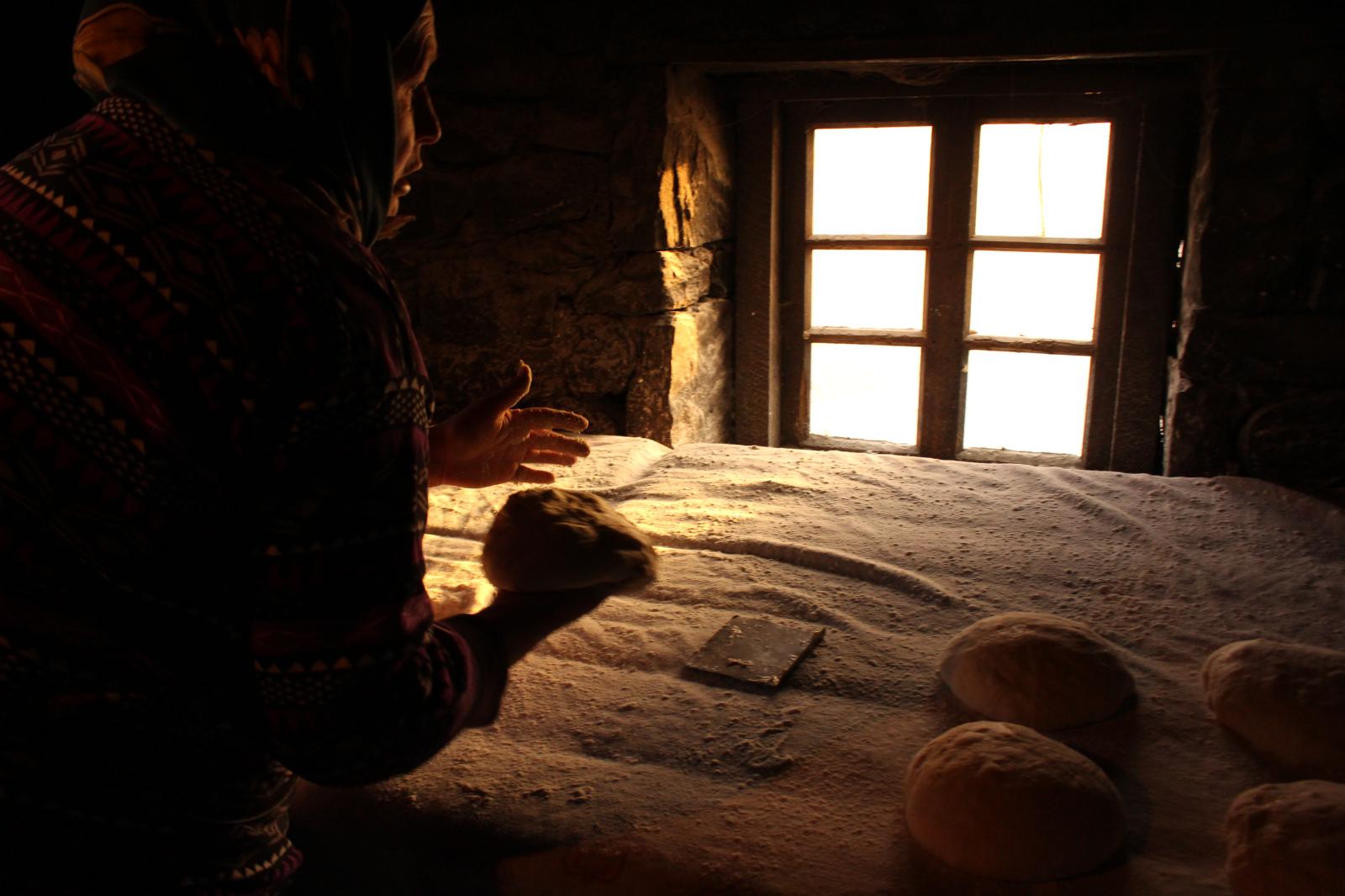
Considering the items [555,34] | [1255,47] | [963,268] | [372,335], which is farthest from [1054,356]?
[372,335]

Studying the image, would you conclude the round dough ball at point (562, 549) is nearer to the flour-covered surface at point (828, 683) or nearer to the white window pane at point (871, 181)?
the flour-covered surface at point (828, 683)

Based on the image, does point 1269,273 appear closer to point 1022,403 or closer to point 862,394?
point 1022,403

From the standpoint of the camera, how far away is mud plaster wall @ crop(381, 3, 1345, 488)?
204 cm

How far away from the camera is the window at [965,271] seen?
2.43 meters

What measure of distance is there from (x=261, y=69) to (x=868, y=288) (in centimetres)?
221

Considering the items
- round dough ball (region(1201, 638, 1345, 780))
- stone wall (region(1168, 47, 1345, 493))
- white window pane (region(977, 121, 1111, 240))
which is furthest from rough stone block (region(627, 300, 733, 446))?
round dough ball (region(1201, 638, 1345, 780))

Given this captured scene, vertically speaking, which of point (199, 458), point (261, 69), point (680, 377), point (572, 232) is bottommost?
point (680, 377)

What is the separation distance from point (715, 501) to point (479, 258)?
119 cm

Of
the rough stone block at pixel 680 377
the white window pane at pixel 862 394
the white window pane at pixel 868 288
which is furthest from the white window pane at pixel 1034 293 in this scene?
the rough stone block at pixel 680 377

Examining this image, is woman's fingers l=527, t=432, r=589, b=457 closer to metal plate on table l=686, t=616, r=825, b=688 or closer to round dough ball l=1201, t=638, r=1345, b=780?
metal plate on table l=686, t=616, r=825, b=688

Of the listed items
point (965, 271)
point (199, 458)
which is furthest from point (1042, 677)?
point (965, 271)

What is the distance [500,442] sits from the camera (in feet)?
3.90

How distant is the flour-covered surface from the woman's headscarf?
623 mm

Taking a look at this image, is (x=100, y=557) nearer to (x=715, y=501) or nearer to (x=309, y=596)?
(x=309, y=596)
